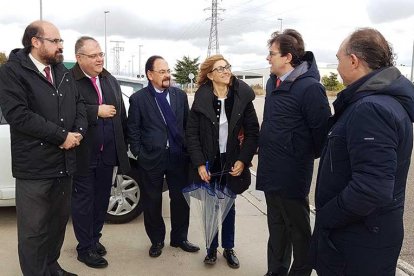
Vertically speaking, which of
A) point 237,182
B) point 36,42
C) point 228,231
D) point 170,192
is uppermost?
point 36,42

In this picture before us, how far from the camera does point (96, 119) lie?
354cm

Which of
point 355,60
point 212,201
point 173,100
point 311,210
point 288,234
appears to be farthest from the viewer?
point 311,210

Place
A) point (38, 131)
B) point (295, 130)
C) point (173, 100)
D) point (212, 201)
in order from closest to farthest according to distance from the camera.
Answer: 1. point (38, 131)
2. point (295, 130)
3. point (212, 201)
4. point (173, 100)

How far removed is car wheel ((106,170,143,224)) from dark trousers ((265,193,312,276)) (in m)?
1.76

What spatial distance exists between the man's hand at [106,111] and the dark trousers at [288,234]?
1.50 metres

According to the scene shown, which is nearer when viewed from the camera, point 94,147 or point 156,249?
point 94,147

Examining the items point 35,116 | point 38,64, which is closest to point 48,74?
point 38,64

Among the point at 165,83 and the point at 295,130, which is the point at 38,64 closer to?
the point at 165,83

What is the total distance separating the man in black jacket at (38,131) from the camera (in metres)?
2.81

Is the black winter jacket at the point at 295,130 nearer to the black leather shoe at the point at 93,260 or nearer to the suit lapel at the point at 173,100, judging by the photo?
the suit lapel at the point at 173,100

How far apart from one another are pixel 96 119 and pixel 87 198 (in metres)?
0.72

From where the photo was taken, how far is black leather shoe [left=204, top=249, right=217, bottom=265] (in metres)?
3.69

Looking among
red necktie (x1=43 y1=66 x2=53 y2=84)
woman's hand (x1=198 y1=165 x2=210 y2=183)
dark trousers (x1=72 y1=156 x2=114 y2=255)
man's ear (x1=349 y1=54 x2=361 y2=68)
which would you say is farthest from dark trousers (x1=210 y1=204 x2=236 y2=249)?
man's ear (x1=349 y1=54 x2=361 y2=68)

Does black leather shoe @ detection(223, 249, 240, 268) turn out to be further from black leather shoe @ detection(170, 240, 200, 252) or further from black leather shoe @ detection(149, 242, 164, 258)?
black leather shoe @ detection(149, 242, 164, 258)
